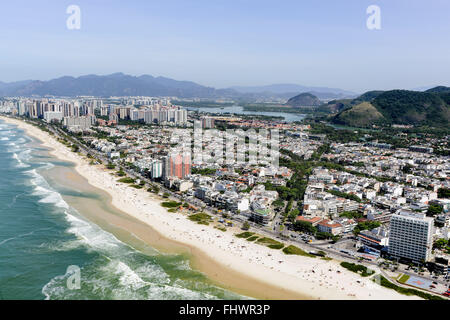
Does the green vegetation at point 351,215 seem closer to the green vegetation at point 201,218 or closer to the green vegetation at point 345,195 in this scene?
the green vegetation at point 345,195

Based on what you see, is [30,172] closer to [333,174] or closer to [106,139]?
[106,139]

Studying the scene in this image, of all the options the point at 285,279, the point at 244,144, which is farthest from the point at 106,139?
the point at 285,279

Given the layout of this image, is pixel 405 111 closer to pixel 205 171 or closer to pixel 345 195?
pixel 345 195

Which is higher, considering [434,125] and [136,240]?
[434,125]

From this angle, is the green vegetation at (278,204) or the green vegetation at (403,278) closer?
the green vegetation at (403,278)

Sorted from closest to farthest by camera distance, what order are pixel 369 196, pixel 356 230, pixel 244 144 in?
1. pixel 356 230
2. pixel 369 196
3. pixel 244 144

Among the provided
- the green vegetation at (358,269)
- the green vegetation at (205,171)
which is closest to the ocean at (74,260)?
the green vegetation at (358,269)
